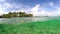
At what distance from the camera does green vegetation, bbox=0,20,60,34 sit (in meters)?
3.13

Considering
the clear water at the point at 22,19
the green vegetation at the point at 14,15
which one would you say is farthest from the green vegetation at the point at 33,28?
the green vegetation at the point at 14,15

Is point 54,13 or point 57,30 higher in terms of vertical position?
point 54,13

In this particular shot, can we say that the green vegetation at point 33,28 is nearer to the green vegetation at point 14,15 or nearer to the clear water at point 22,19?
the clear water at point 22,19

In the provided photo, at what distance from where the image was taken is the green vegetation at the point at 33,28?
313 centimetres

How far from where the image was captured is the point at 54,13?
3.24 meters

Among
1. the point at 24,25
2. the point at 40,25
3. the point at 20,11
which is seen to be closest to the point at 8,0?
the point at 20,11

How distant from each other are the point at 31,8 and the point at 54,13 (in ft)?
1.66

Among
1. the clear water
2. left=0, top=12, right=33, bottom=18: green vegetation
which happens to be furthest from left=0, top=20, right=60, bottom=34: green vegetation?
left=0, top=12, right=33, bottom=18: green vegetation

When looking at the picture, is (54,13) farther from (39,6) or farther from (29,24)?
(29,24)

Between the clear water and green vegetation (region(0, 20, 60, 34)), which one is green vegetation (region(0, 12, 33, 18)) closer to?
the clear water

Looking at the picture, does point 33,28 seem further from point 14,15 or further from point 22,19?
point 14,15

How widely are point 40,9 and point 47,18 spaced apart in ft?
0.82

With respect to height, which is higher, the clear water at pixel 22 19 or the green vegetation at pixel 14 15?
the green vegetation at pixel 14 15

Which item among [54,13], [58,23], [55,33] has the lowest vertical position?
[55,33]
